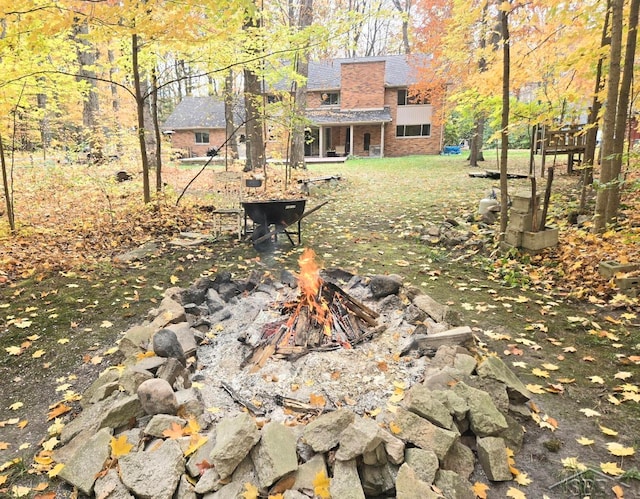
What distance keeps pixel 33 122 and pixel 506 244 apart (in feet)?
52.6

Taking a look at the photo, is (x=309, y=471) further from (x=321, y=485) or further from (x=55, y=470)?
(x=55, y=470)

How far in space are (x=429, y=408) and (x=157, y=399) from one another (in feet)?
5.96

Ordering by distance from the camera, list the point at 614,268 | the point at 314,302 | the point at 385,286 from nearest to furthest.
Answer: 1. the point at 314,302
2. the point at 385,286
3. the point at 614,268

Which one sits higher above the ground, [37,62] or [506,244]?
[37,62]

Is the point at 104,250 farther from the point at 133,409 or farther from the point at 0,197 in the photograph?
the point at 0,197

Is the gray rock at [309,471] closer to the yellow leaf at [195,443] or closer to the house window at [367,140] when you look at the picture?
the yellow leaf at [195,443]

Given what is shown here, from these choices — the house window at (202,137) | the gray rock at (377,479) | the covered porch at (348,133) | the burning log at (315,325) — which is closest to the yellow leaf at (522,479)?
the gray rock at (377,479)

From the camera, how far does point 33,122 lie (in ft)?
46.0

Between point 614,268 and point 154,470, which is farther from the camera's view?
point 614,268

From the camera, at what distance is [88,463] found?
2.38 metres

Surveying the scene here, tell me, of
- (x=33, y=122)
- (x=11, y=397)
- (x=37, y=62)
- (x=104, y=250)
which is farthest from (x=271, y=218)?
(x=33, y=122)

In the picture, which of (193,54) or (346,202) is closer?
(193,54)

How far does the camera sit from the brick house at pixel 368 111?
27734 millimetres

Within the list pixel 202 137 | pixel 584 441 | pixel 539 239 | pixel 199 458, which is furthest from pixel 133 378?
pixel 202 137
